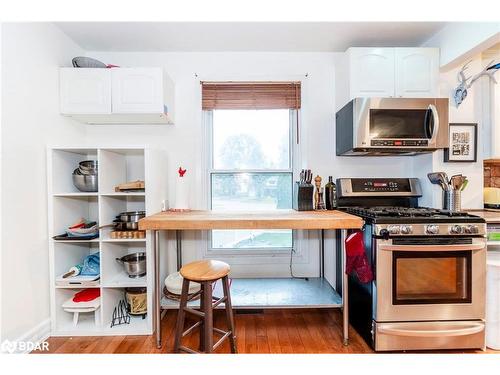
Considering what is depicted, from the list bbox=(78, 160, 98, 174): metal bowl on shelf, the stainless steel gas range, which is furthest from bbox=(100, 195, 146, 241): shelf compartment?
the stainless steel gas range

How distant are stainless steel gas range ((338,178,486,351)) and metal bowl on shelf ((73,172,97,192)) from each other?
2168mm

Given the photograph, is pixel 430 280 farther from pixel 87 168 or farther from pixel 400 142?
pixel 87 168

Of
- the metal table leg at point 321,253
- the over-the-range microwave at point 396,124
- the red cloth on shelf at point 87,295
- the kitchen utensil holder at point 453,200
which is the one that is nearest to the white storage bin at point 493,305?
the kitchen utensil holder at point 453,200

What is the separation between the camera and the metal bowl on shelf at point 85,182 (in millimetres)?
2150

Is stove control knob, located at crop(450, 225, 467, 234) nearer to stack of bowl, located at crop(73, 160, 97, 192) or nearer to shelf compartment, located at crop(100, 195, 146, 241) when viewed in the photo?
shelf compartment, located at crop(100, 195, 146, 241)

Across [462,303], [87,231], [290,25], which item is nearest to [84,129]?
[87,231]

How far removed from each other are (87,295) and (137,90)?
69.1 inches

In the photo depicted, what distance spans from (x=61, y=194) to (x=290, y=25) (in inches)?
89.9

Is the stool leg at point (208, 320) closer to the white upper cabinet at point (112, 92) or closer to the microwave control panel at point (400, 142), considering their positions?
the white upper cabinet at point (112, 92)

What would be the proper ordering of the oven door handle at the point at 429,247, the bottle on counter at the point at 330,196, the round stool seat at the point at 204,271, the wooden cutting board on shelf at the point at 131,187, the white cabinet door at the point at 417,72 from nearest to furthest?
1. the round stool seat at the point at 204,271
2. the oven door handle at the point at 429,247
3. the wooden cutting board on shelf at the point at 131,187
4. the white cabinet door at the point at 417,72
5. the bottle on counter at the point at 330,196

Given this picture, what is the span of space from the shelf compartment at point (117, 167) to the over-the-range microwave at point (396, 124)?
6.15ft
